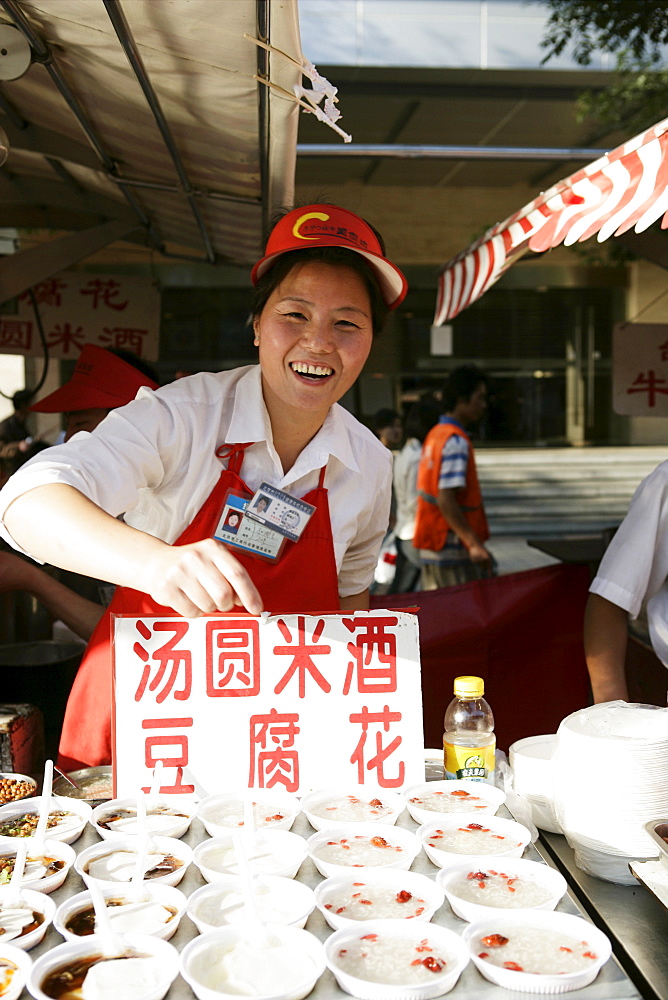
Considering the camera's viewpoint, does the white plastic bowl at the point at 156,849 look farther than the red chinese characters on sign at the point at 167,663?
No

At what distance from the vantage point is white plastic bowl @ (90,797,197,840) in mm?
1489

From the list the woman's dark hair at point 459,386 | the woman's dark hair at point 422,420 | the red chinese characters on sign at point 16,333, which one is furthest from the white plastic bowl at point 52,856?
the woman's dark hair at point 422,420

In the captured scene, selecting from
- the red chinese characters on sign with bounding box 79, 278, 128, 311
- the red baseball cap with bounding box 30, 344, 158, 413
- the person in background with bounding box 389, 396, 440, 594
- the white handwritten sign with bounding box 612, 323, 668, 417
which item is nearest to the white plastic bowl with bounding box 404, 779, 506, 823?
the red baseball cap with bounding box 30, 344, 158, 413

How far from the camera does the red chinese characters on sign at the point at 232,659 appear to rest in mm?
1669

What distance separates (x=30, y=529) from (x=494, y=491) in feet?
34.4

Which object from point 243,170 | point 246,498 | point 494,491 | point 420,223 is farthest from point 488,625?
point 420,223

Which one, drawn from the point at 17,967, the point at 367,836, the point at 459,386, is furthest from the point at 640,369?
the point at 17,967

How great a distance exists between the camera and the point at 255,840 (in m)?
1.48

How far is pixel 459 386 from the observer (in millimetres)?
5590

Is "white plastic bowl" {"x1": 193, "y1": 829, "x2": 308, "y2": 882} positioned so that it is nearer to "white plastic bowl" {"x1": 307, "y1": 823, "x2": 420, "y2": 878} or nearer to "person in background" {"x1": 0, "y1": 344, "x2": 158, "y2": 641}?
"white plastic bowl" {"x1": 307, "y1": 823, "x2": 420, "y2": 878}

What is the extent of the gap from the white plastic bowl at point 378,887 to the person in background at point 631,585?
1193mm

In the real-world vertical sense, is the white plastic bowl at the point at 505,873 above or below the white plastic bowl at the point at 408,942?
above

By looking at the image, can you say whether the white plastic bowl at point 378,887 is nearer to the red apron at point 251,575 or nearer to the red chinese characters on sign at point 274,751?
the red chinese characters on sign at point 274,751

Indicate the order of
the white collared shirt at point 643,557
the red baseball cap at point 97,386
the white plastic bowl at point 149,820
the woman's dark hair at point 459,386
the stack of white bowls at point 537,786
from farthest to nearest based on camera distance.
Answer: the woman's dark hair at point 459,386, the red baseball cap at point 97,386, the white collared shirt at point 643,557, the stack of white bowls at point 537,786, the white plastic bowl at point 149,820
